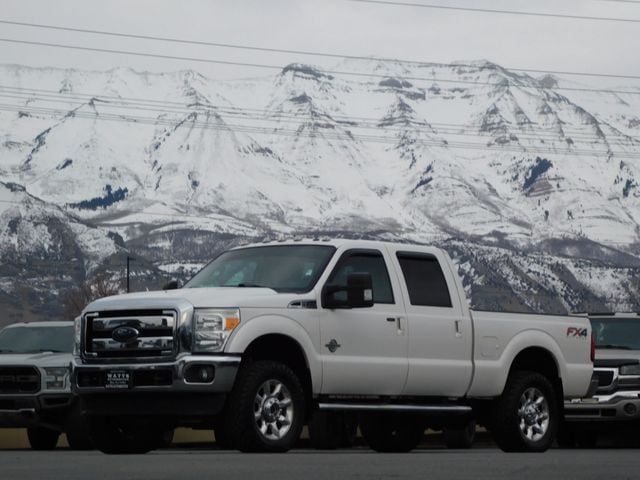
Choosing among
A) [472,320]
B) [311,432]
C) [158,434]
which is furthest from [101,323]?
[311,432]

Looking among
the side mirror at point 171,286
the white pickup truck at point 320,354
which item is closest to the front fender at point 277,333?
the white pickup truck at point 320,354

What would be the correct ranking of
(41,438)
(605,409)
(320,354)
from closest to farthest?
(320,354), (605,409), (41,438)

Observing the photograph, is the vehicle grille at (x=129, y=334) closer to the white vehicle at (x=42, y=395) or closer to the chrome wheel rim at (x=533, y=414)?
the chrome wheel rim at (x=533, y=414)

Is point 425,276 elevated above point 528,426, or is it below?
above

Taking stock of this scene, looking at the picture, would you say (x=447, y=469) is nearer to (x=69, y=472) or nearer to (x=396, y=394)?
(x=69, y=472)

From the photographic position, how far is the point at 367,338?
1579 centimetres

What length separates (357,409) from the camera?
15.6 metres

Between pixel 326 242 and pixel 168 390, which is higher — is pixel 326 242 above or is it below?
above

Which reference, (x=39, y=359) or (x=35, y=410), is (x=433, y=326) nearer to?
(x=35, y=410)

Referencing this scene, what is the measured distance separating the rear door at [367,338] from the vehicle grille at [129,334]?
1.60 metres

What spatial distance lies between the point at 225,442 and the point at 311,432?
6.38 meters

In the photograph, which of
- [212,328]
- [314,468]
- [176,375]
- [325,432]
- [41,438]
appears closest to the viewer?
[314,468]

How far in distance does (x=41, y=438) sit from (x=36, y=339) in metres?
→ 1.52

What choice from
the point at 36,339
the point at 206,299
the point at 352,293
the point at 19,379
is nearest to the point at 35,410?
the point at 19,379
